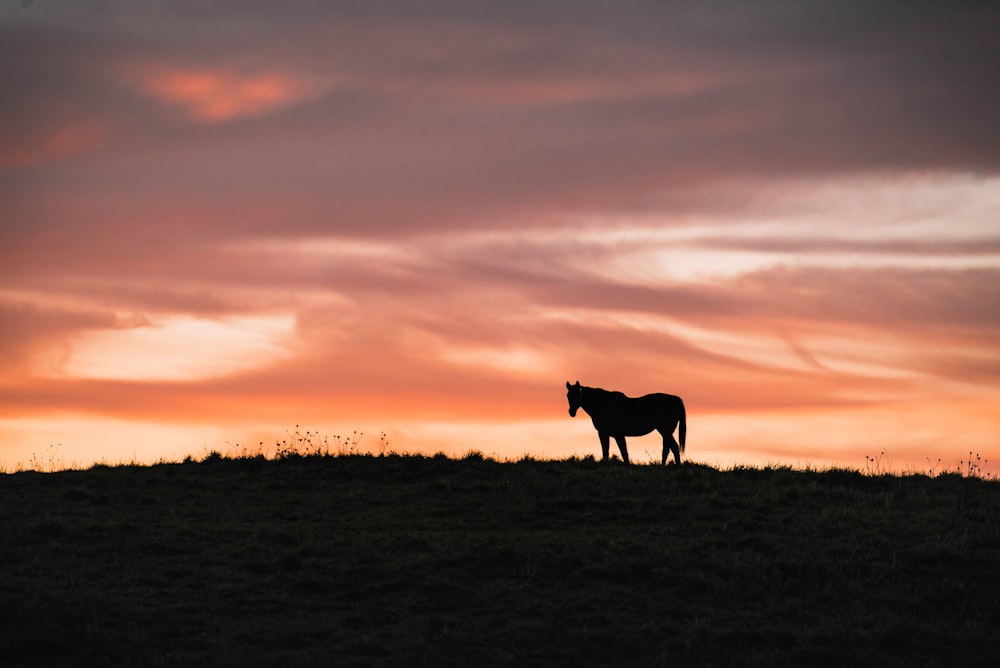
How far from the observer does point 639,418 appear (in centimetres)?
3566

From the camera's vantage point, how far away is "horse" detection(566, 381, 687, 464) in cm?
3562

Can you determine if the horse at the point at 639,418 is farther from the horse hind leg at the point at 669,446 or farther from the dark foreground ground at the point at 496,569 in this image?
the dark foreground ground at the point at 496,569

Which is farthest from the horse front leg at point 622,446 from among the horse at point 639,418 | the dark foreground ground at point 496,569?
the dark foreground ground at point 496,569

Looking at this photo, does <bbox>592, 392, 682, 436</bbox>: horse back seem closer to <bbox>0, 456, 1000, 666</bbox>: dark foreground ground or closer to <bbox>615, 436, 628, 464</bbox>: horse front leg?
<bbox>615, 436, 628, 464</bbox>: horse front leg

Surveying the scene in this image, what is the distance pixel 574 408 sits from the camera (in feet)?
120

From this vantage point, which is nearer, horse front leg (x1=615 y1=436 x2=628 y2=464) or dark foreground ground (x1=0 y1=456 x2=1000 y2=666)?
dark foreground ground (x1=0 y1=456 x2=1000 y2=666)

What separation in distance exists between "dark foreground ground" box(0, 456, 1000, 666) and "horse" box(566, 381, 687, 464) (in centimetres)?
453

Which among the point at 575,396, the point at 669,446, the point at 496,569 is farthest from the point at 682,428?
the point at 496,569

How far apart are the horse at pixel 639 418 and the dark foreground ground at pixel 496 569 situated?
453 centimetres

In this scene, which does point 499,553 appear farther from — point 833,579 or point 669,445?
point 669,445

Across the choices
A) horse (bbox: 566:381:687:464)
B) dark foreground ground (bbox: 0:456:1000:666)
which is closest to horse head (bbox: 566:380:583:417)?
horse (bbox: 566:381:687:464)

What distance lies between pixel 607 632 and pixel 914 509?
12553 mm

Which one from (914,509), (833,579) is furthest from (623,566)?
(914,509)

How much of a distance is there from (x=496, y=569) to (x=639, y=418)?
14.9 meters
